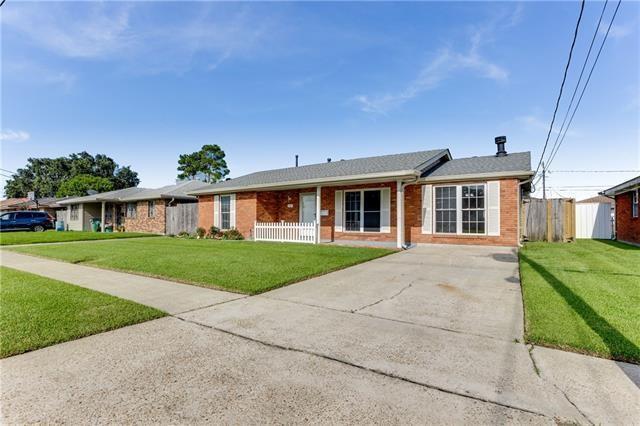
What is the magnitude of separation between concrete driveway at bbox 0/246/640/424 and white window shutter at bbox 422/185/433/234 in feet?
26.7

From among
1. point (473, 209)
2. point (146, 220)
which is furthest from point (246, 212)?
point (146, 220)

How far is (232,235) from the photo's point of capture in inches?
626

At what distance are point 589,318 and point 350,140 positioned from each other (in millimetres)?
18393

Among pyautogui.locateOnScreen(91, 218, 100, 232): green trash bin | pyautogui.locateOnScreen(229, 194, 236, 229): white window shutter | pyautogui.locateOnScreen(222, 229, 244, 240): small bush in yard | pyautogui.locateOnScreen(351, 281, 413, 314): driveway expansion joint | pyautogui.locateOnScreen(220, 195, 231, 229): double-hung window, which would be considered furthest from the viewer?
pyautogui.locateOnScreen(91, 218, 100, 232): green trash bin

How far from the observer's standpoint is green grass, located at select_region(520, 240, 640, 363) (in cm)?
310

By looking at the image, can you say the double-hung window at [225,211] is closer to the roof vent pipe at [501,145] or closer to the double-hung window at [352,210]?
the double-hung window at [352,210]

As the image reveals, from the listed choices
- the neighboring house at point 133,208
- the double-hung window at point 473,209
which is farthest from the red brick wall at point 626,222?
the neighboring house at point 133,208

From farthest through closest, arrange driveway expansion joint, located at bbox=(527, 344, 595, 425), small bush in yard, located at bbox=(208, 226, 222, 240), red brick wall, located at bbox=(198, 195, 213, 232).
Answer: red brick wall, located at bbox=(198, 195, 213, 232)
small bush in yard, located at bbox=(208, 226, 222, 240)
driveway expansion joint, located at bbox=(527, 344, 595, 425)

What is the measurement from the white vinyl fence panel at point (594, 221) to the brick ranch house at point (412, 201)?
516 centimetres

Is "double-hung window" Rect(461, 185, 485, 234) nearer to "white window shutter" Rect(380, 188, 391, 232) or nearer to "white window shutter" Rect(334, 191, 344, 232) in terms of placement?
"white window shutter" Rect(380, 188, 391, 232)

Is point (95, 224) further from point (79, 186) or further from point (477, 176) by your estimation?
point (79, 186)

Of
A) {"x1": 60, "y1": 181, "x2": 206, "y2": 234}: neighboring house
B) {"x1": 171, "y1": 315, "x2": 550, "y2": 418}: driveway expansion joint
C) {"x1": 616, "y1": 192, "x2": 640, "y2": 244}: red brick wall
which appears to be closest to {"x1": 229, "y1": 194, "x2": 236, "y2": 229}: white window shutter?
{"x1": 60, "y1": 181, "x2": 206, "y2": 234}: neighboring house

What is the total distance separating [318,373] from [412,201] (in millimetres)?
10960

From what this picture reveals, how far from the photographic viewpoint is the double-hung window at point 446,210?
11.9 m
